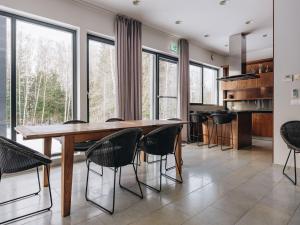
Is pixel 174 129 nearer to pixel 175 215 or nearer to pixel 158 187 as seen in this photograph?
pixel 158 187

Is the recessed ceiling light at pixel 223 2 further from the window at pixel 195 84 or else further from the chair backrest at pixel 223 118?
the window at pixel 195 84

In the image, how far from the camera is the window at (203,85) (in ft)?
22.8

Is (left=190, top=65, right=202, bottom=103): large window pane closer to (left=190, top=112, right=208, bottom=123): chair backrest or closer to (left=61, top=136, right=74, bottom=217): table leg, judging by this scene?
(left=190, top=112, right=208, bottom=123): chair backrest

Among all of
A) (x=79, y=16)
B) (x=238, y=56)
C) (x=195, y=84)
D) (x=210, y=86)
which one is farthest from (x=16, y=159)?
(x=210, y=86)

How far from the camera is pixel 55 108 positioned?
3.90m

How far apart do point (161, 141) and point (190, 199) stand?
2.42ft

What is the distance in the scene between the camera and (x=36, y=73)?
368 centimetres

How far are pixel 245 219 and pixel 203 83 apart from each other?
592cm

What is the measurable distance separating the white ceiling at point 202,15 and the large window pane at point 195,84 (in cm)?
121

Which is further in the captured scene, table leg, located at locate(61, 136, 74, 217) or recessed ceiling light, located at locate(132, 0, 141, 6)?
recessed ceiling light, located at locate(132, 0, 141, 6)

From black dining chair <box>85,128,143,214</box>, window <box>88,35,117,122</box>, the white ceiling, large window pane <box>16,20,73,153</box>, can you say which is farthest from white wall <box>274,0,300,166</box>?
large window pane <box>16,20,73,153</box>

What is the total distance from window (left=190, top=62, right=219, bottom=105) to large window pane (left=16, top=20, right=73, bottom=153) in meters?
4.09

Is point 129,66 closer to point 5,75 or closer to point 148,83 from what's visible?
point 148,83

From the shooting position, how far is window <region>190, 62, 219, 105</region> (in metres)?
6.95
